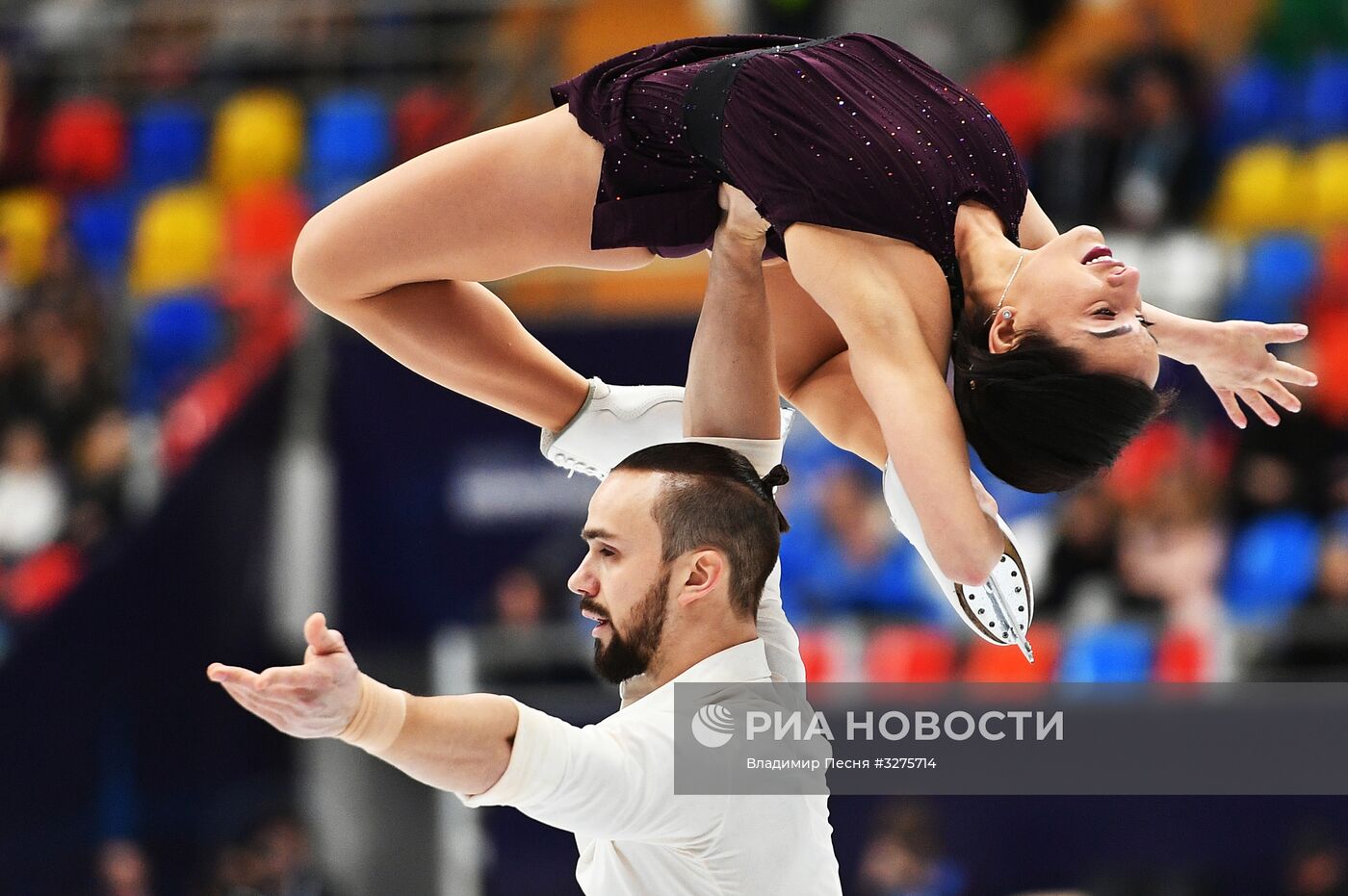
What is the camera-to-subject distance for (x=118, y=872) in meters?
7.32

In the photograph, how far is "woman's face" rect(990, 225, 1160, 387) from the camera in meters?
3.20

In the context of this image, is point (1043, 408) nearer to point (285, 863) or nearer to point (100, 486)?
point (285, 863)

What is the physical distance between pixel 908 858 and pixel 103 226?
6151mm

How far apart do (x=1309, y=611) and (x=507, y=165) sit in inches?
158

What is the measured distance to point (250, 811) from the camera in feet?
26.3

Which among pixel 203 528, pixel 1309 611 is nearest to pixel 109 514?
pixel 203 528

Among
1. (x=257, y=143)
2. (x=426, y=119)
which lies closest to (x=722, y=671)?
(x=426, y=119)

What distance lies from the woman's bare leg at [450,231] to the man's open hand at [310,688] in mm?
1115

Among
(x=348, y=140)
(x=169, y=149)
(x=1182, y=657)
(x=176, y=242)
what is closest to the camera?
(x=1182, y=657)

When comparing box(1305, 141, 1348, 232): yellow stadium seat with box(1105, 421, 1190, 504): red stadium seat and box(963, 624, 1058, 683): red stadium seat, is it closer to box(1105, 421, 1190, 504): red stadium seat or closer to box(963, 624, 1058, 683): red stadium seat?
box(1105, 421, 1190, 504): red stadium seat

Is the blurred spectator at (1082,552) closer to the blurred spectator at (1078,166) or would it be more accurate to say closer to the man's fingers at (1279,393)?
the blurred spectator at (1078,166)

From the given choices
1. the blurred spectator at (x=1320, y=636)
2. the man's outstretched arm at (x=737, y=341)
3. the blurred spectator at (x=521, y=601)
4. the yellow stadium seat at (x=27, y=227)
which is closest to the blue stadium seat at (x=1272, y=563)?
the blurred spectator at (x=1320, y=636)

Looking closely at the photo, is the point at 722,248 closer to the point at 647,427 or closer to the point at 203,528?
the point at 647,427

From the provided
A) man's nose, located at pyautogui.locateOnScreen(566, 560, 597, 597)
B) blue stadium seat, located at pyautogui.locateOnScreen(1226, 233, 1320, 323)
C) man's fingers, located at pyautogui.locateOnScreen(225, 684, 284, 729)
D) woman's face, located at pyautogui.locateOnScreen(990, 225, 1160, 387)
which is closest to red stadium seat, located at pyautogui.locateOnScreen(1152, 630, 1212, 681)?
blue stadium seat, located at pyautogui.locateOnScreen(1226, 233, 1320, 323)
